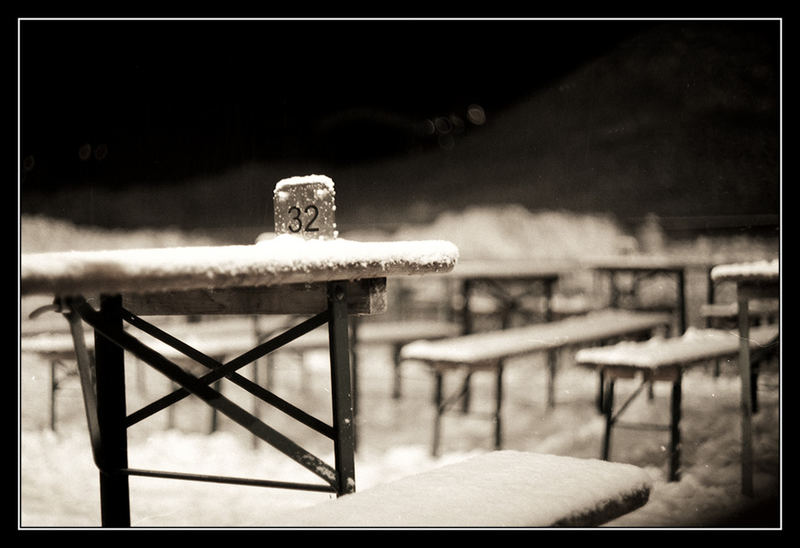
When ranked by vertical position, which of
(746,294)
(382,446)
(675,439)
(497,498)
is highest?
(746,294)

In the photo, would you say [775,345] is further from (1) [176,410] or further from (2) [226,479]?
(1) [176,410]

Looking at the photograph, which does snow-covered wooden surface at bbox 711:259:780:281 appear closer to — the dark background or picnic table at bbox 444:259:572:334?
the dark background

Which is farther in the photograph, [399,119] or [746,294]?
[399,119]

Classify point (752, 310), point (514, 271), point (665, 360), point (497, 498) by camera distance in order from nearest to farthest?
point (497, 498) < point (665, 360) < point (752, 310) < point (514, 271)

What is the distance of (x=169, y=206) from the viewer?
15.7 feet

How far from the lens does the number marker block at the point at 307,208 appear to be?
1812 mm

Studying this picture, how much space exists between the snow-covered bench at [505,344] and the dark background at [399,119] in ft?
2.28

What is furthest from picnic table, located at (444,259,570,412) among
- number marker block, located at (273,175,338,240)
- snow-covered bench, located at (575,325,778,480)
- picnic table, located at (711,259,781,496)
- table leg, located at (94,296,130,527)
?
table leg, located at (94,296,130,527)

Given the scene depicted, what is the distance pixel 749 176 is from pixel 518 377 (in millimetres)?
2495

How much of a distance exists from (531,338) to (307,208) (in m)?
2.34

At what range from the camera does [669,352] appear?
312cm

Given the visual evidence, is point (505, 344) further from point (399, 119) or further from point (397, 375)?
point (399, 119)

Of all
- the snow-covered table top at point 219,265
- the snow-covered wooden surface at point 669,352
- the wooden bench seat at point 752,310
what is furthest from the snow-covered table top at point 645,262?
the snow-covered table top at point 219,265

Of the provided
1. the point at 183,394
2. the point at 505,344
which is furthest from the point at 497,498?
the point at 505,344
